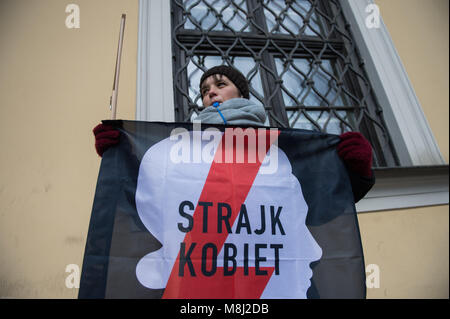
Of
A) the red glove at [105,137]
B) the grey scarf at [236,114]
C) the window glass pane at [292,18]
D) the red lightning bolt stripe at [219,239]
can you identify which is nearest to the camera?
the red lightning bolt stripe at [219,239]

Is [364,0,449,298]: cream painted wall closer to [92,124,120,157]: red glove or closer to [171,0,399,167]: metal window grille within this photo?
[171,0,399,167]: metal window grille

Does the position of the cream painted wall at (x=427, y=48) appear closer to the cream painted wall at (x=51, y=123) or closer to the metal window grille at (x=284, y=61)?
the metal window grille at (x=284, y=61)

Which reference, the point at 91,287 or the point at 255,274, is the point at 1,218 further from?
the point at 255,274

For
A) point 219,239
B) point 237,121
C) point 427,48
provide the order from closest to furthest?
point 219,239 < point 237,121 < point 427,48

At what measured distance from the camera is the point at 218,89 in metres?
1.31

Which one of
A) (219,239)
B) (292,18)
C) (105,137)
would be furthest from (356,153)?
(292,18)

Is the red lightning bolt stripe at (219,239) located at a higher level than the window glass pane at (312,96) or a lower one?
lower

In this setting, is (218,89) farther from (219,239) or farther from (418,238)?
(418,238)

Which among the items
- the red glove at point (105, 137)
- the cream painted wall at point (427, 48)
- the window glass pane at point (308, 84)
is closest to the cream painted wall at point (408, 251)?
the cream painted wall at point (427, 48)

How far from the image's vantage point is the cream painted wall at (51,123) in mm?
1282

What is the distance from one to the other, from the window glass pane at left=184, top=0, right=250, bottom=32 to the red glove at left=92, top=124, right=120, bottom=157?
139cm

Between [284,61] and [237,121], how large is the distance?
4.12 feet

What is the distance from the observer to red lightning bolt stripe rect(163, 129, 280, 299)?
0.84 m

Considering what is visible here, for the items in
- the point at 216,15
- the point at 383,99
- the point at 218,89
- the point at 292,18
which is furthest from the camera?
the point at 292,18
